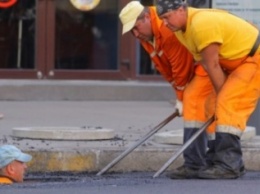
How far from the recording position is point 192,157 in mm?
8359

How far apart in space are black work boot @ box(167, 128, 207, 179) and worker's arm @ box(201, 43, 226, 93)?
48cm

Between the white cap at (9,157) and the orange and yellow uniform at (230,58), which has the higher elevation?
the orange and yellow uniform at (230,58)

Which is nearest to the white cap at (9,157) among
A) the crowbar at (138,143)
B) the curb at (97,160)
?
the crowbar at (138,143)

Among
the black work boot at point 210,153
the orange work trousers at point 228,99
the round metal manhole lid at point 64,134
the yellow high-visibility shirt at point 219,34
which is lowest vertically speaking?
the round metal manhole lid at point 64,134

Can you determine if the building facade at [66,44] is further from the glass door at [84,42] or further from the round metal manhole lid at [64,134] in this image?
the round metal manhole lid at [64,134]

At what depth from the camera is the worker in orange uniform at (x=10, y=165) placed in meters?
7.75

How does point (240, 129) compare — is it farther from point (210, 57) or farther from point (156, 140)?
point (156, 140)

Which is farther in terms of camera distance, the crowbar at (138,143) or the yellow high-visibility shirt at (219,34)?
the crowbar at (138,143)

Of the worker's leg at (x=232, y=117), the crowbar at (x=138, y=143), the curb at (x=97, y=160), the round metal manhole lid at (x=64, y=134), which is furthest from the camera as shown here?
the round metal manhole lid at (x=64, y=134)

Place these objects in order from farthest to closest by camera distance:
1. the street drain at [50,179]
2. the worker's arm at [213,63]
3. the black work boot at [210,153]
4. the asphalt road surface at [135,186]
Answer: the street drain at [50,179]
the black work boot at [210,153]
the worker's arm at [213,63]
the asphalt road surface at [135,186]

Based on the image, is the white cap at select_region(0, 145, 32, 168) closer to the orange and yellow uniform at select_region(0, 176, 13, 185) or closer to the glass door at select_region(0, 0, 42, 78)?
the orange and yellow uniform at select_region(0, 176, 13, 185)

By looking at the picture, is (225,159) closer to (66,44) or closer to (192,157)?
(192,157)

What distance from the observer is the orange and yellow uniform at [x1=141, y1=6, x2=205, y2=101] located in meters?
8.25

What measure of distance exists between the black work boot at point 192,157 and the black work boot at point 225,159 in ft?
0.66
